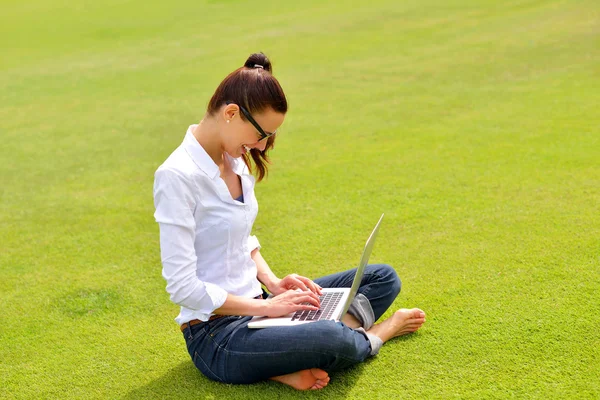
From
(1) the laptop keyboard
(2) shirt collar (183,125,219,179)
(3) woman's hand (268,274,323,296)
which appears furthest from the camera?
(3) woman's hand (268,274,323,296)

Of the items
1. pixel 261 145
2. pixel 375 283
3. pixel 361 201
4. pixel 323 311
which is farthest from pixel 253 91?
pixel 361 201

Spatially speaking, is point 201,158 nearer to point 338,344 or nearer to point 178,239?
point 178,239

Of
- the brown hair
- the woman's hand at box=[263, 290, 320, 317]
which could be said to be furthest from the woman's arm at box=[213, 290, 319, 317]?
the brown hair

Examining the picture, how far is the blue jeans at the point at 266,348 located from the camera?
2.71 meters

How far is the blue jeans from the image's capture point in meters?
2.71

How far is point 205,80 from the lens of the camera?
376 inches

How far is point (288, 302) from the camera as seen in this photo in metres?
2.84

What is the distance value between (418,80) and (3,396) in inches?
263

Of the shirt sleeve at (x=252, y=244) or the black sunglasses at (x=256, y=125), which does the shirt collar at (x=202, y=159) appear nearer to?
the black sunglasses at (x=256, y=125)

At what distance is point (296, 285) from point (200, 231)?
0.50 m

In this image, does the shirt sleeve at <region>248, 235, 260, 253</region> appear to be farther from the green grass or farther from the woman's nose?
the green grass

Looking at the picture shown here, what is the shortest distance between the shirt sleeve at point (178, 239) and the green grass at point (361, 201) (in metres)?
0.49

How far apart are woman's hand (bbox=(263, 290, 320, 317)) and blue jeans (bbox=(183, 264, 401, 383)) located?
0.25ft

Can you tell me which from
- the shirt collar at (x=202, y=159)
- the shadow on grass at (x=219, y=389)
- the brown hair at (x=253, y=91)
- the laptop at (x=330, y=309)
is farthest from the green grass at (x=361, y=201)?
the brown hair at (x=253, y=91)
